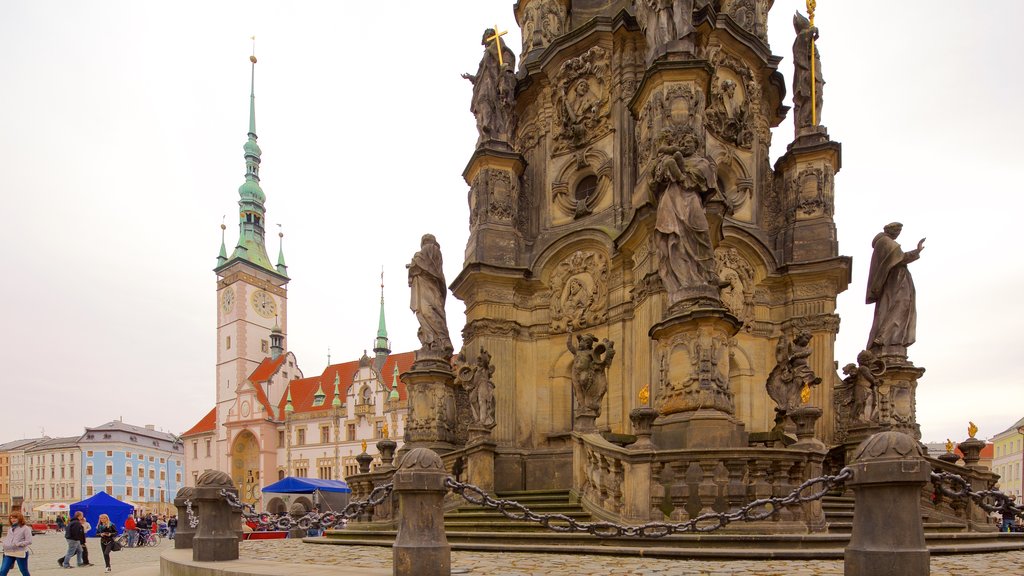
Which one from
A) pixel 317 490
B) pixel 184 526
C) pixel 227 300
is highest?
pixel 227 300

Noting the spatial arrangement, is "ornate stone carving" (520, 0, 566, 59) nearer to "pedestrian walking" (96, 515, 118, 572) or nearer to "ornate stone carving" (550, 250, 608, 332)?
"ornate stone carving" (550, 250, 608, 332)

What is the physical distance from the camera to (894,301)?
15.2 metres

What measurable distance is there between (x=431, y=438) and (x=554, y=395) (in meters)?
2.94

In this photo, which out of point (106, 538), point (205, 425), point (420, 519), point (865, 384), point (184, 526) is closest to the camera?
point (420, 519)

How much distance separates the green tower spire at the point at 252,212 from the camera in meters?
83.7

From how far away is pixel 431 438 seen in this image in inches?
657

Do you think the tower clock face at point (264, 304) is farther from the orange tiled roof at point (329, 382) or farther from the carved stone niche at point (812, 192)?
the carved stone niche at point (812, 192)

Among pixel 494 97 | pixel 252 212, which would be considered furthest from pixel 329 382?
pixel 494 97

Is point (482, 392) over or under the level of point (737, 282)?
under

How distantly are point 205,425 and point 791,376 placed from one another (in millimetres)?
74580

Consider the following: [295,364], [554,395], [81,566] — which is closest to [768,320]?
[554,395]

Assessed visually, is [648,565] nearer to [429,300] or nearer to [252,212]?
[429,300]

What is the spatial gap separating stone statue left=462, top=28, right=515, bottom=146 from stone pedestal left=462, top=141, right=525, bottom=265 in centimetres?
51

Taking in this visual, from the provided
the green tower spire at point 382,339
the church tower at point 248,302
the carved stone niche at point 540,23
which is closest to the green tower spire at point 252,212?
the church tower at point 248,302
